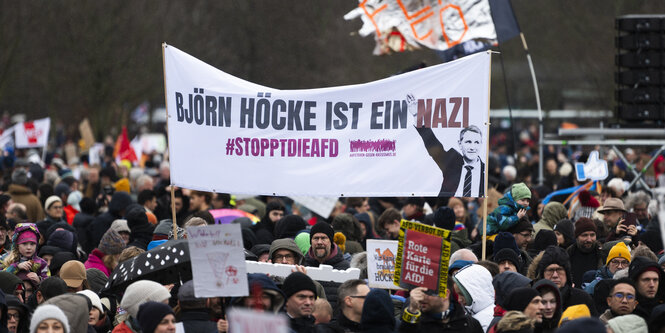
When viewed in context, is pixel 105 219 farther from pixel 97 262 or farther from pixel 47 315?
pixel 47 315

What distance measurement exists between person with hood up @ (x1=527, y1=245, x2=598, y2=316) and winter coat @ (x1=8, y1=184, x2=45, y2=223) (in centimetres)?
812

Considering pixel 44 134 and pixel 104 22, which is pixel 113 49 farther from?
pixel 44 134

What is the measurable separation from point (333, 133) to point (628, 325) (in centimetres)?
333

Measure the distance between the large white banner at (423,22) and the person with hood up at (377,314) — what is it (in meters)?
9.06

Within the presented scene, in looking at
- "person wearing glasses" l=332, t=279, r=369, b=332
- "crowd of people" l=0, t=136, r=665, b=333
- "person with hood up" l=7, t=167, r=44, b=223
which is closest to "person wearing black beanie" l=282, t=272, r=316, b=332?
"crowd of people" l=0, t=136, r=665, b=333

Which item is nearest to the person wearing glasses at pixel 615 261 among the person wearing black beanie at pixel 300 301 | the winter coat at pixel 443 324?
the winter coat at pixel 443 324

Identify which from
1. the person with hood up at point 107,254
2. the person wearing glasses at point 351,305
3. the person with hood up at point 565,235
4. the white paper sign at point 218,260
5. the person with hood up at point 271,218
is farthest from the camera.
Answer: the person with hood up at point 271,218

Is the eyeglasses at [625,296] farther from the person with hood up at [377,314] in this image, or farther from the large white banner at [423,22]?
the large white banner at [423,22]

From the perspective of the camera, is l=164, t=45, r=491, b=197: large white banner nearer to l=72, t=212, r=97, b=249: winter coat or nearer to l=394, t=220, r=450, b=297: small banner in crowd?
l=394, t=220, r=450, b=297: small banner in crowd

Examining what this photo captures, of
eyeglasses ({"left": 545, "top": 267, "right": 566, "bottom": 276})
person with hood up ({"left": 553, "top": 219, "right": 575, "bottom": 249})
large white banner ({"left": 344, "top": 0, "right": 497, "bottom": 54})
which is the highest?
large white banner ({"left": 344, "top": 0, "right": 497, "bottom": 54})

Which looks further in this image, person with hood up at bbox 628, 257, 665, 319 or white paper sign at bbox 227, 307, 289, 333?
person with hood up at bbox 628, 257, 665, 319

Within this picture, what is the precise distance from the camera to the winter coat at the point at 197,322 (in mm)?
7191

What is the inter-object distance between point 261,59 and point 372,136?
102ft

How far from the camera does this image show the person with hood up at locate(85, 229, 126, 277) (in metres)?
9.85
